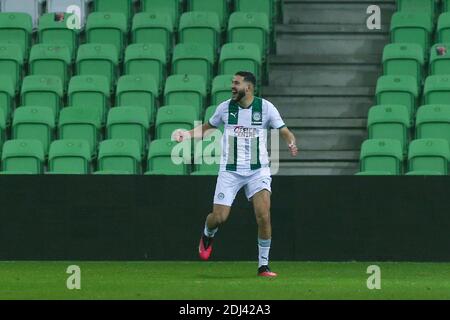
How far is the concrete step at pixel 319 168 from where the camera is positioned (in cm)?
1923

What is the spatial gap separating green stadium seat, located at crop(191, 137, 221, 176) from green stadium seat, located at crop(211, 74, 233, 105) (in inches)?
46.3

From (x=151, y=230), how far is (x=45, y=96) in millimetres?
3347

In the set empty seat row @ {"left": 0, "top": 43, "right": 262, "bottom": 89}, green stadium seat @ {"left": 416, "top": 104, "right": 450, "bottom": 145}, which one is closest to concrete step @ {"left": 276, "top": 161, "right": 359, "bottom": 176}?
green stadium seat @ {"left": 416, "top": 104, "right": 450, "bottom": 145}

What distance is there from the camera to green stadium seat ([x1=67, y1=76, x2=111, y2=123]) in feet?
65.1

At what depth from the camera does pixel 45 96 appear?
20.1 m

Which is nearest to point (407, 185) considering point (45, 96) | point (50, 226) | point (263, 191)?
point (263, 191)

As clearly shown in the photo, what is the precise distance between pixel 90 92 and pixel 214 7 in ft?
8.69

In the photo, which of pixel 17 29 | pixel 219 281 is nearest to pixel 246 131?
pixel 219 281

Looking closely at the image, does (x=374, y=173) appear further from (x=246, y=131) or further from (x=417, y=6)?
(x=417, y=6)

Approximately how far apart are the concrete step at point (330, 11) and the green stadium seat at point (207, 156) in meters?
4.01

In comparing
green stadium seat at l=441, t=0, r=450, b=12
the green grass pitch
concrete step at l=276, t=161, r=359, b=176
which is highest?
green stadium seat at l=441, t=0, r=450, b=12

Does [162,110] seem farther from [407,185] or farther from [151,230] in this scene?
[407,185]

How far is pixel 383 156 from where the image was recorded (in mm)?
18453

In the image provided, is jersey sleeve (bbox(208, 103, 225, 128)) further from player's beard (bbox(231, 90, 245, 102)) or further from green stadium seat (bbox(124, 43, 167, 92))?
green stadium seat (bbox(124, 43, 167, 92))
